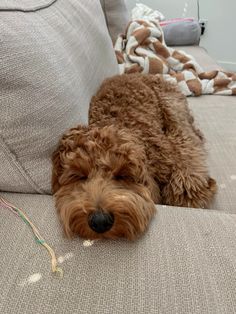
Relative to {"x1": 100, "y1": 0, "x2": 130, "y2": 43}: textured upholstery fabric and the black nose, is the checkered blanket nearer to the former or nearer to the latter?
{"x1": 100, "y1": 0, "x2": 130, "y2": 43}: textured upholstery fabric

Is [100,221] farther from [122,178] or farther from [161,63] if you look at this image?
[161,63]

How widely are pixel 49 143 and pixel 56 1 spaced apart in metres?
0.58

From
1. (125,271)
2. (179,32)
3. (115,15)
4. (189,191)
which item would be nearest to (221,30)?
(179,32)

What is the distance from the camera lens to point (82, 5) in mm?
1375

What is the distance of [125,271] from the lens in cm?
62

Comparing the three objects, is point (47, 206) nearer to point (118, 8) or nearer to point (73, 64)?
point (73, 64)

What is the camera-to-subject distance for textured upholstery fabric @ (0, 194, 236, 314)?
0.57 meters

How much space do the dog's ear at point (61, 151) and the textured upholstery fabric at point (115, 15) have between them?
165cm

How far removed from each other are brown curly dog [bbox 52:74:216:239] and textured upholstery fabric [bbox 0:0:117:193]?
2.4 inches

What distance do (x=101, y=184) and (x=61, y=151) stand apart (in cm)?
13

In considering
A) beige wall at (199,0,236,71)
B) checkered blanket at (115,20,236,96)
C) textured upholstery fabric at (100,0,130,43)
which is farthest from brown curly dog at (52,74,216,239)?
beige wall at (199,0,236,71)

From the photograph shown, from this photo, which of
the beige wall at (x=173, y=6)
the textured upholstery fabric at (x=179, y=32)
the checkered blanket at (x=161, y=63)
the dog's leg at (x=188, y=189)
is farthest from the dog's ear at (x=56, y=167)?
the beige wall at (x=173, y=6)

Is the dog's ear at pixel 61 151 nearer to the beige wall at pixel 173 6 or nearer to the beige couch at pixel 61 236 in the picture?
the beige couch at pixel 61 236

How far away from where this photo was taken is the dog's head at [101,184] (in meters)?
0.74
